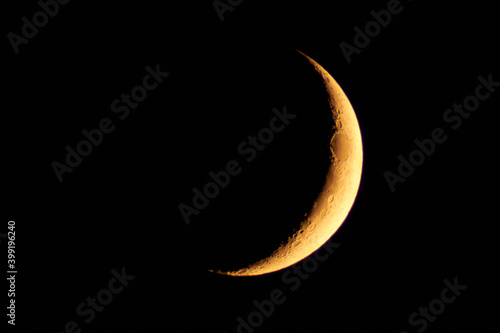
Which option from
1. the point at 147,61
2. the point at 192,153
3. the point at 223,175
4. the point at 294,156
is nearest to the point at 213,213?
the point at 223,175

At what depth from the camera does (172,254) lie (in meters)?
1.44

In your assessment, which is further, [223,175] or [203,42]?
[203,42]

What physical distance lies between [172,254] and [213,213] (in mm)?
340

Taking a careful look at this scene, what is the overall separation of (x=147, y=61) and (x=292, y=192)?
0.95 m

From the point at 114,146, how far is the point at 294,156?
2.78 ft

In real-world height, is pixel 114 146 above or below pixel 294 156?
above

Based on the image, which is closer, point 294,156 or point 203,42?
point 294,156

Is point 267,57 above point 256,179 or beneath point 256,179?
above

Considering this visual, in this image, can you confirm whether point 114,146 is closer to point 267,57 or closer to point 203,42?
point 203,42

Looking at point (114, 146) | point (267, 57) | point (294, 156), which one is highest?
point (114, 146)

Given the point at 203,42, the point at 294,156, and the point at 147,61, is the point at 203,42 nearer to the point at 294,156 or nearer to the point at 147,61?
the point at 147,61

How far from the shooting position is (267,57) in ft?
4.72

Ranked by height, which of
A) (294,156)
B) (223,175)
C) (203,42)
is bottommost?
(294,156)

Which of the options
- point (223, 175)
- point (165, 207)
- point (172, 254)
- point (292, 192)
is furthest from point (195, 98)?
point (172, 254)
